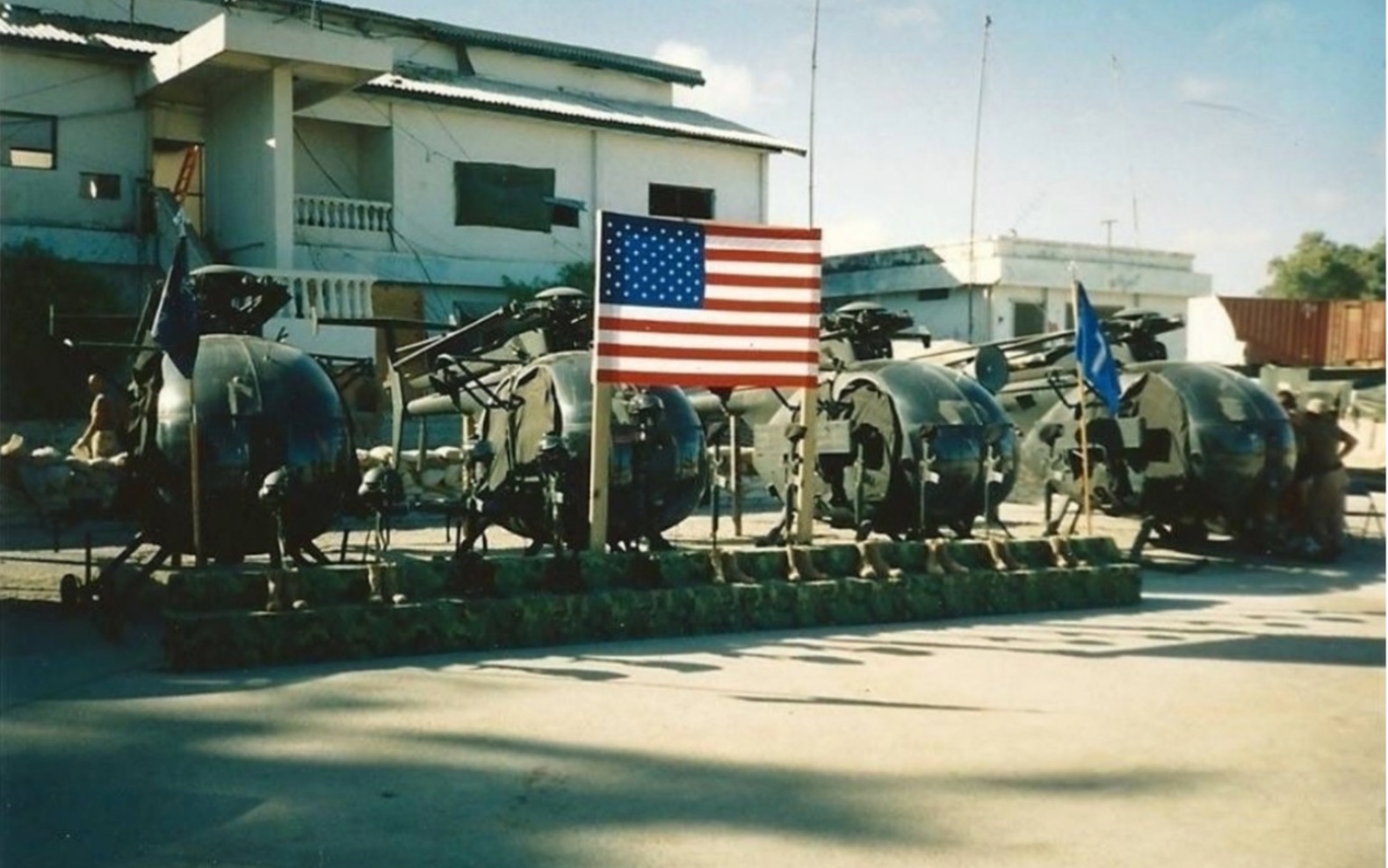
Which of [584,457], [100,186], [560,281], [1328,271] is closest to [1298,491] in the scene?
[1328,271]

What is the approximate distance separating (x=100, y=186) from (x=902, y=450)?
54.8 ft

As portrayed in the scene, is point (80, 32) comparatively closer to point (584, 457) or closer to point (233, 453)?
point (233, 453)

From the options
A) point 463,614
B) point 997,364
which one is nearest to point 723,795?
point 463,614

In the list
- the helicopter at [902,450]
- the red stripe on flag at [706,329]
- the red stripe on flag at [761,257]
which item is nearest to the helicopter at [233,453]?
the red stripe on flag at [706,329]

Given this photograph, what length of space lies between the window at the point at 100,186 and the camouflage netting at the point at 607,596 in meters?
16.5

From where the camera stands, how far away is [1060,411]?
16.5 metres

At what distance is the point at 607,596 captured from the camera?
9383mm

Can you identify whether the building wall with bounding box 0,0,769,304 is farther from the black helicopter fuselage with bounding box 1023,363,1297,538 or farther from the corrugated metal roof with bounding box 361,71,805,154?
the black helicopter fuselage with bounding box 1023,363,1297,538

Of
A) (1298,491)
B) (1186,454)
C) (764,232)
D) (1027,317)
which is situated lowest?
(1298,491)

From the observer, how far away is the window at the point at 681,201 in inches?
1125

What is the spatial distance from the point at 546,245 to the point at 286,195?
6.64 meters

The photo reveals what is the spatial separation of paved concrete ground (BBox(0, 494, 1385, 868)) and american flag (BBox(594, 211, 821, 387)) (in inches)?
91.7

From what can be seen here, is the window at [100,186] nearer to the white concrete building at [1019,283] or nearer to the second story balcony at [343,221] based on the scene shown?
the second story balcony at [343,221]

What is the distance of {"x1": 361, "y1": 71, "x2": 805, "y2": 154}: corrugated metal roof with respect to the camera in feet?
82.7
